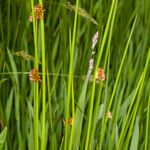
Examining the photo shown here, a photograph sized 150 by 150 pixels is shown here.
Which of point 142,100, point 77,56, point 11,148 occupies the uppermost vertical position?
point 77,56

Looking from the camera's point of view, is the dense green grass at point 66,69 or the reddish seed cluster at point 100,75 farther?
the dense green grass at point 66,69

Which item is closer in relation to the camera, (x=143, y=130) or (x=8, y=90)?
(x=143, y=130)

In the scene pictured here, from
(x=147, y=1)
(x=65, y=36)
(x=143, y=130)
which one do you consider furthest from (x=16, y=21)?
(x=143, y=130)

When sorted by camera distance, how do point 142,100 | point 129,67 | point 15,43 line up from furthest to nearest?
point 15,43
point 129,67
point 142,100

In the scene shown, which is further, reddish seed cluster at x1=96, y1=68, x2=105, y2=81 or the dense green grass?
the dense green grass

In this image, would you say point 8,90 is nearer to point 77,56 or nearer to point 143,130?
point 77,56

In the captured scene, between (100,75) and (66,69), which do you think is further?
(66,69)

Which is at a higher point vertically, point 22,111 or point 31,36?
point 31,36

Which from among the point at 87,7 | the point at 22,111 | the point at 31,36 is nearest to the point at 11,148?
the point at 22,111

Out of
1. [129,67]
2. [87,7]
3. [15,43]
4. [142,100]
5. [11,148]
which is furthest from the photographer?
[87,7]
